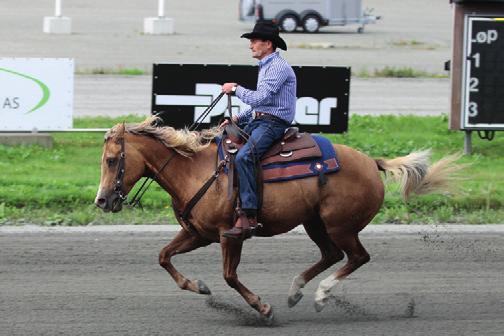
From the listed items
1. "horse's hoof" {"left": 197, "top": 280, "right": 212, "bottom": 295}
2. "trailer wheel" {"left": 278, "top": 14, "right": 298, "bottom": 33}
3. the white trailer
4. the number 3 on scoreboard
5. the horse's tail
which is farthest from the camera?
"trailer wheel" {"left": 278, "top": 14, "right": 298, "bottom": 33}

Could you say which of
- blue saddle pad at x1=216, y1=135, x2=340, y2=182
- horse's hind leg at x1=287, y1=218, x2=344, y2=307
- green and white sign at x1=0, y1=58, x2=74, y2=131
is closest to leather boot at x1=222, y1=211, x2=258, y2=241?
blue saddle pad at x1=216, y1=135, x2=340, y2=182

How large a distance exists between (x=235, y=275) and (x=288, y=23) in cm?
2835

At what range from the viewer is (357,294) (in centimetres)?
915

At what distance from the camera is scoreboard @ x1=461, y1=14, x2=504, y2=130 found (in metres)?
15.0

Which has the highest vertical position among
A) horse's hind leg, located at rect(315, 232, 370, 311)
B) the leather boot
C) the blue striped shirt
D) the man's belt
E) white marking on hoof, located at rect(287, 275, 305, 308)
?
the blue striped shirt

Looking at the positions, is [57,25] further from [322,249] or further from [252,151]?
[252,151]

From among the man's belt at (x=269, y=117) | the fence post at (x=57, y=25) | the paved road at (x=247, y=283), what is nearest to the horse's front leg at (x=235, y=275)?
the paved road at (x=247, y=283)

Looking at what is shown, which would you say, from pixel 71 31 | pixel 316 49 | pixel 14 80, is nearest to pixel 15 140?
pixel 14 80

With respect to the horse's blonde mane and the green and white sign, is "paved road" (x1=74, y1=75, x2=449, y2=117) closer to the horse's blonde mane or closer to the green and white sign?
the green and white sign

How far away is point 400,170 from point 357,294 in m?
1.06

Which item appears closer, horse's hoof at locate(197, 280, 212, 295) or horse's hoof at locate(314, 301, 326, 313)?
horse's hoof at locate(197, 280, 212, 295)

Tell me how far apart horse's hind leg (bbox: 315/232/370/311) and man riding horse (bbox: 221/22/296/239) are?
708 mm

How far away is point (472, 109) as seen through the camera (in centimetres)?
1516

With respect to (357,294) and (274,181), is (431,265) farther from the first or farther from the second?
(274,181)
